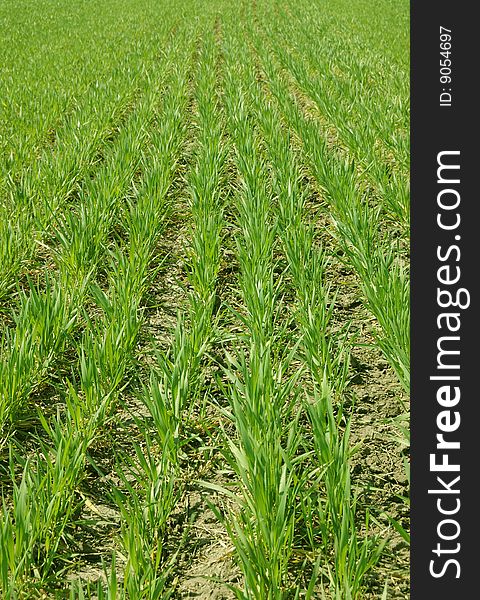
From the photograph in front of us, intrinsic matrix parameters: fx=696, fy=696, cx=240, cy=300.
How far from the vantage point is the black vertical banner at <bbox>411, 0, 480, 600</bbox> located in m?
1.55

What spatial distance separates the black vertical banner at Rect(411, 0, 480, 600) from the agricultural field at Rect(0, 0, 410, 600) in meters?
0.20

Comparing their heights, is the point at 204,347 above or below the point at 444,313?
above

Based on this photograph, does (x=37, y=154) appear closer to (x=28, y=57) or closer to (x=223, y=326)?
(x=223, y=326)

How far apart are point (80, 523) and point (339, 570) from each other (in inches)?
30.3

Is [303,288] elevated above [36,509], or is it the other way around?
[303,288]

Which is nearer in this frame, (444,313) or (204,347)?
(444,313)

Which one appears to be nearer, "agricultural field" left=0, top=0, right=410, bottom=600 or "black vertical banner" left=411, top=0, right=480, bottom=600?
"black vertical banner" left=411, top=0, right=480, bottom=600

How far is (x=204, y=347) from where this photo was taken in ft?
9.31

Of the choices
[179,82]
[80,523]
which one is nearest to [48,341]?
[80,523]

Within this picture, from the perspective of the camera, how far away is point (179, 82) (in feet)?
27.2

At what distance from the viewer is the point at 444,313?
5.93 ft

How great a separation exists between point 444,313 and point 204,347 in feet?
4.08

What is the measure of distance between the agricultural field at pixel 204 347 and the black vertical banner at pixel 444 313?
0.65 feet

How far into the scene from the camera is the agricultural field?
1.87 meters
